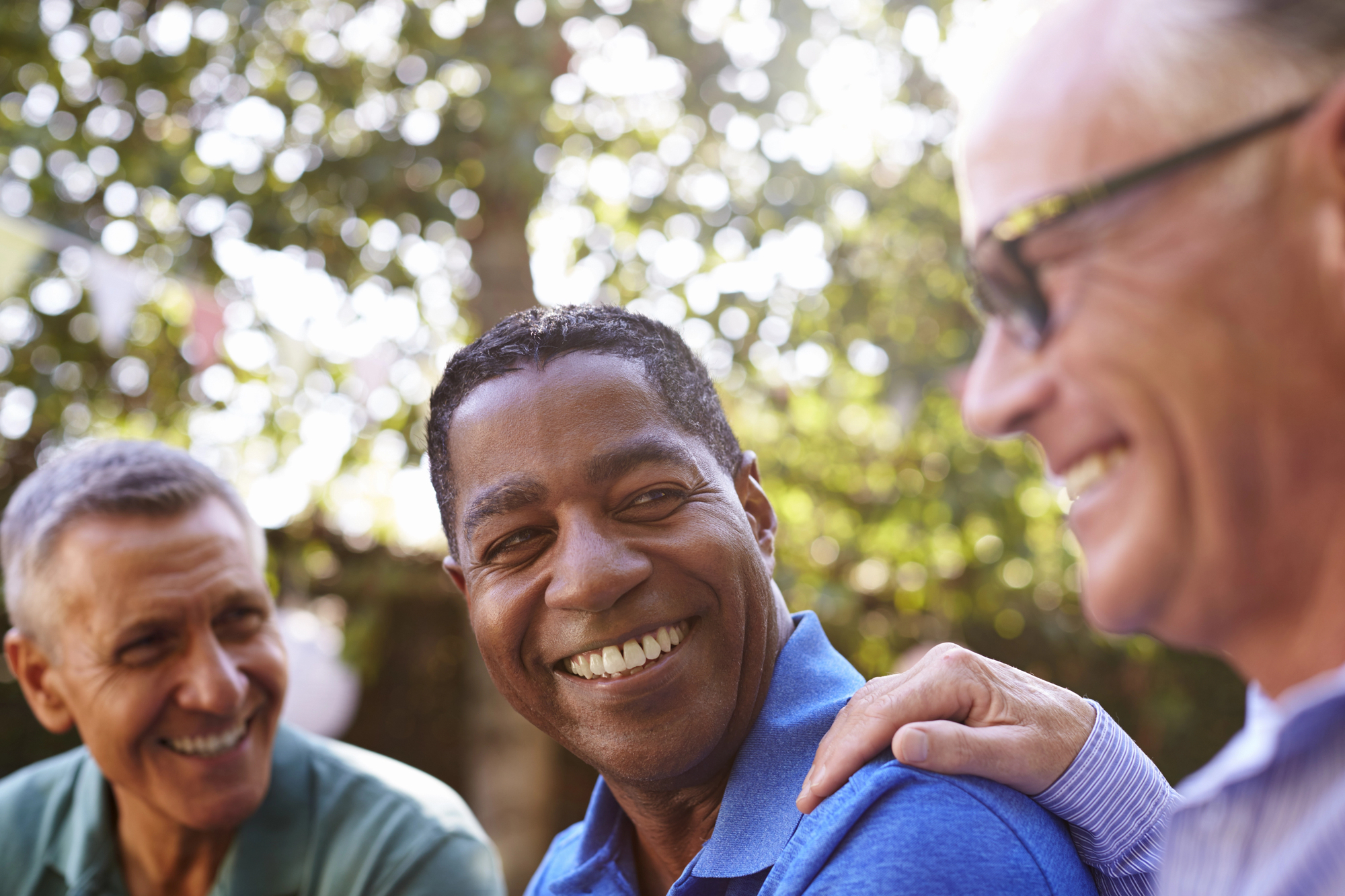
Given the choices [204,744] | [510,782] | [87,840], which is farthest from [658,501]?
[510,782]

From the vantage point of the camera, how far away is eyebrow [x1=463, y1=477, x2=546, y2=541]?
155 cm

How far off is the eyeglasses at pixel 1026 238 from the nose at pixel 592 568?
28.4 inches

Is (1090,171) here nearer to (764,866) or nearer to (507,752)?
(764,866)

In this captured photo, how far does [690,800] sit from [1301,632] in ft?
3.43

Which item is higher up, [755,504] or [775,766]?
[755,504]

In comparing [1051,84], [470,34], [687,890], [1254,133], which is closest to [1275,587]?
[1254,133]

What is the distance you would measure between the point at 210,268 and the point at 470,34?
173cm

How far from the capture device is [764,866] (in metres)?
1.38

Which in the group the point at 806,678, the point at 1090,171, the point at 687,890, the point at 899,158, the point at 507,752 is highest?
the point at 1090,171

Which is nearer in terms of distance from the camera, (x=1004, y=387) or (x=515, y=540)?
(x=1004, y=387)

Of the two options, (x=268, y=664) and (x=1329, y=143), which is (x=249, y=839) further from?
(x=1329, y=143)

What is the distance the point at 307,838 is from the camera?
2.61m

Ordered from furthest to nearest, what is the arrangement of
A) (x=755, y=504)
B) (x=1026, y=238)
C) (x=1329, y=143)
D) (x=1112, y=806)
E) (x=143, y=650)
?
(x=143, y=650)
(x=755, y=504)
(x=1112, y=806)
(x=1026, y=238)
(x=1329, y=143)

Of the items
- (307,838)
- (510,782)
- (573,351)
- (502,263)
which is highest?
(573,351)
